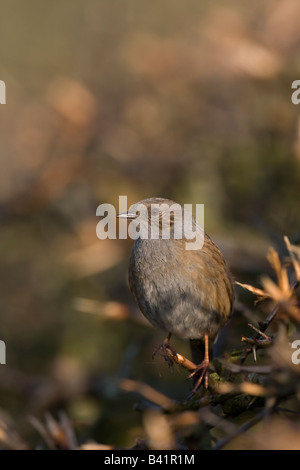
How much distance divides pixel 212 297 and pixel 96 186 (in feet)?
7.88

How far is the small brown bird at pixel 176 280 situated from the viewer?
353 centimetres

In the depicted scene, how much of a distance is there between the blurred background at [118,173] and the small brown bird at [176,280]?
36 cm

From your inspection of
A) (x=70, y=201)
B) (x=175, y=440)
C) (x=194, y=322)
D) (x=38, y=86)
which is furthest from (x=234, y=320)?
(x=38, y=86)

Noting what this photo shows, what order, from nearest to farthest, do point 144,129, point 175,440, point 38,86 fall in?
1. point 175,440
2. point 144,129
3. point 38,86

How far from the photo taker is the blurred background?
4.54 metres

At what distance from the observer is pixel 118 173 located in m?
5.63

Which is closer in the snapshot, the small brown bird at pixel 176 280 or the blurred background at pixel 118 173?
the small brown bird at pixel 176 280

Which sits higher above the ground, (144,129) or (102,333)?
(144,129)

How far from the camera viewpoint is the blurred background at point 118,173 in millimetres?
4543

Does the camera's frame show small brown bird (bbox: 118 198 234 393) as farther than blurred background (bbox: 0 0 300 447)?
No

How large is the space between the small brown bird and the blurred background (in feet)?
1.18

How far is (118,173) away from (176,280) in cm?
229

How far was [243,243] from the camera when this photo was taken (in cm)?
454

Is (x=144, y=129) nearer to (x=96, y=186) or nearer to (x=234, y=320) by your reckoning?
(x=96, y=186)
